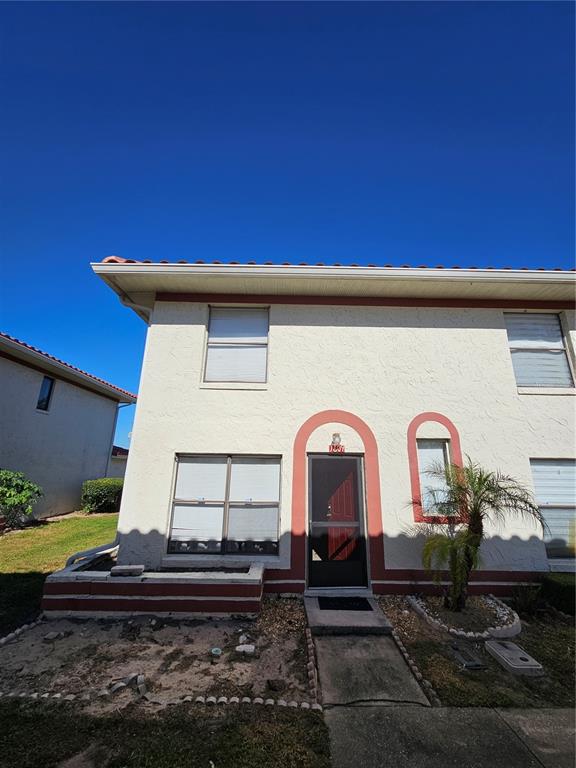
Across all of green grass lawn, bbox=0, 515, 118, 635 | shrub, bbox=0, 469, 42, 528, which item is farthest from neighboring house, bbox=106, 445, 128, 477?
shrub, bbox=0, 469, 42, 528

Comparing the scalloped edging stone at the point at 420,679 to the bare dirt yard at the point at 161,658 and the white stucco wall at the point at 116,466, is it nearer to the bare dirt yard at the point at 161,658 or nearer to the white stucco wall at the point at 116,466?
the bare dirt yard at the point at 161,658

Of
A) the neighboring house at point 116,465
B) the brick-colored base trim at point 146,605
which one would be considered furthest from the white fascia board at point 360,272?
the neighboring house at point 116,465

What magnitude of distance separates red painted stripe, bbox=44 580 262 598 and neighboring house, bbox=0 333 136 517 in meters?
8.34

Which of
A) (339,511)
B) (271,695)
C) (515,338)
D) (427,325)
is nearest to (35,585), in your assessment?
(271,695)

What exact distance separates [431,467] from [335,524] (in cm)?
216

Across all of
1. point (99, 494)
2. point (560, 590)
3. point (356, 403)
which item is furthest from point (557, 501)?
point (99, 494)

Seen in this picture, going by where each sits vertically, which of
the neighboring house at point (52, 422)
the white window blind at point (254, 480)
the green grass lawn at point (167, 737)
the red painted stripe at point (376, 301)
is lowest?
the green grass lawn at point (167, 737)

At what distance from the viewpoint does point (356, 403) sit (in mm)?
6609

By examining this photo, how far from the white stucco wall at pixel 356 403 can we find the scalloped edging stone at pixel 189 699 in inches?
102

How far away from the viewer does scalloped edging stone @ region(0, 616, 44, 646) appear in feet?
14.1

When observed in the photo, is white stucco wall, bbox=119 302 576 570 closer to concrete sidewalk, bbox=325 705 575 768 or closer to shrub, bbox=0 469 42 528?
concrete sidewalk, bbox=325 705 575 768

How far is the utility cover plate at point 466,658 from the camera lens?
3.92m

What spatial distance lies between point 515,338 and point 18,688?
31.3 feet

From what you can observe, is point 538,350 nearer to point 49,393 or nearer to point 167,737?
point 167,737
